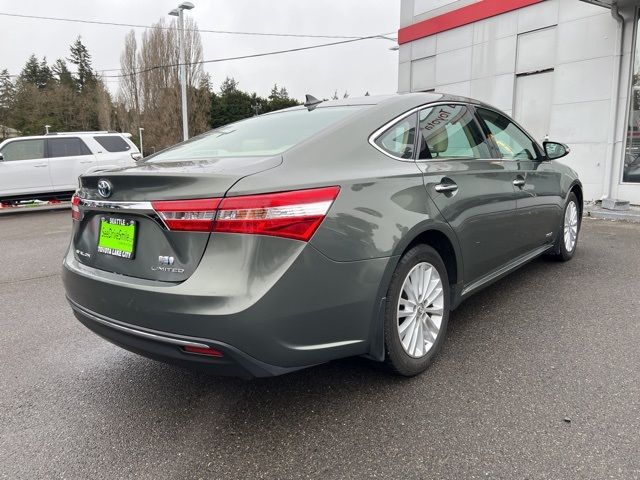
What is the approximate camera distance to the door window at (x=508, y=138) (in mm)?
3623

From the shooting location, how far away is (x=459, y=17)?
11898 mm

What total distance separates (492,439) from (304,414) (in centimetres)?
88

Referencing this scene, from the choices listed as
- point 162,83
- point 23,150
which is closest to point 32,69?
point 162,83

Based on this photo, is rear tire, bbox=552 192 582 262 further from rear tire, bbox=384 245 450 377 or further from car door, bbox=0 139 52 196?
car door, bbox=0 139 52 196

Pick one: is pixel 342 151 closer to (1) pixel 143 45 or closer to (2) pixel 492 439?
(2) pixel 492 439

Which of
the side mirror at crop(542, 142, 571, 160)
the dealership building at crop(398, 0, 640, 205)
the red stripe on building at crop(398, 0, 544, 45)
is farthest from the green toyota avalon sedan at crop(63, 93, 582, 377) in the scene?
the red stripe on building at crop(398, 0, 544, 45)

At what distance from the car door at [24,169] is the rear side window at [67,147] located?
21cm

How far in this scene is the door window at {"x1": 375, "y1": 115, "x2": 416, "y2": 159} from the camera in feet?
8.37

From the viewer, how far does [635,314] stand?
11.7 ft

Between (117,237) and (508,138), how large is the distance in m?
3.05

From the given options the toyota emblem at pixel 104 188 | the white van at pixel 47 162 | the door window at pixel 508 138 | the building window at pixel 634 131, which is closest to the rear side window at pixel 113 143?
the white van at pixel 47 162

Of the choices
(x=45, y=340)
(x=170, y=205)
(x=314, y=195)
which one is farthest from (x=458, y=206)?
(x=45, y=340)

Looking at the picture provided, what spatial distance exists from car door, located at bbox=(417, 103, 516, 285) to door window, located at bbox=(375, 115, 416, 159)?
Result: 0.25 feet

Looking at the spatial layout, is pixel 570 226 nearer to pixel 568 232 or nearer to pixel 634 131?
pixel 568 232
